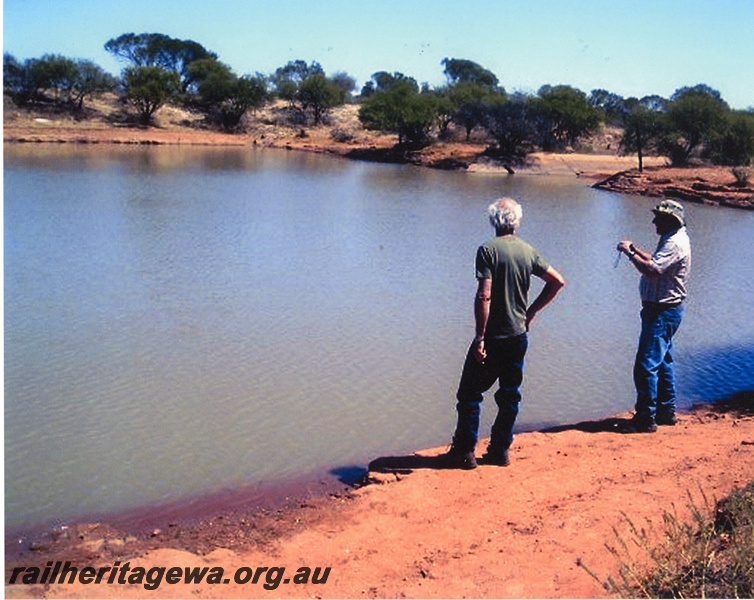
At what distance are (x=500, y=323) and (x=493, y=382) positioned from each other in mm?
392

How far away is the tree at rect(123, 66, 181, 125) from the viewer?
48.6 m

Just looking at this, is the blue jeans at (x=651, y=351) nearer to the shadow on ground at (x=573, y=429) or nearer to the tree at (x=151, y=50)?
the shadow on ground at (x=573, y=429)

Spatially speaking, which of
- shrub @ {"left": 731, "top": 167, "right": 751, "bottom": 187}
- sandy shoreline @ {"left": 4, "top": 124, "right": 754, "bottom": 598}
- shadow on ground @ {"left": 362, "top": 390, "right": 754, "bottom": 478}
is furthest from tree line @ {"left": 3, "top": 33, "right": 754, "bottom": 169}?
sandy shoreline @ {"left": 4, "top": 124, "right": 754, "bottom": 598}

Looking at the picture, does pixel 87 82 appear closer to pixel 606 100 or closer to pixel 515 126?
pixel 515 126

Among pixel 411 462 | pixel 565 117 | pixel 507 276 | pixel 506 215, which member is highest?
pixel 565 117

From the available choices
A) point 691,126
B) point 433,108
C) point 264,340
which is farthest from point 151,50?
point 264,340

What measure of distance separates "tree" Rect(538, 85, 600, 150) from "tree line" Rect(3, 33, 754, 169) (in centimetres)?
6

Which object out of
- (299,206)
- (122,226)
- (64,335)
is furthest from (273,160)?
(64,335)

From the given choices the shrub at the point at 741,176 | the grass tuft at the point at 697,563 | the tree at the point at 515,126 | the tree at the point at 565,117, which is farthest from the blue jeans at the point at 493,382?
the tree at the point at 565,117

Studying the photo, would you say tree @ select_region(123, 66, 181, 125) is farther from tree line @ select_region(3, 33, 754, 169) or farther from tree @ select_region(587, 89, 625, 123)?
tree @ select_region(587, 89, 625, 123)

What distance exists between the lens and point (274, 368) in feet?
24.8

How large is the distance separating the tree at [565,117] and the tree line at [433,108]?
2.3 inches

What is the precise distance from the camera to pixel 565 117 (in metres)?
43.4

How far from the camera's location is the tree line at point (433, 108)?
3709cm
